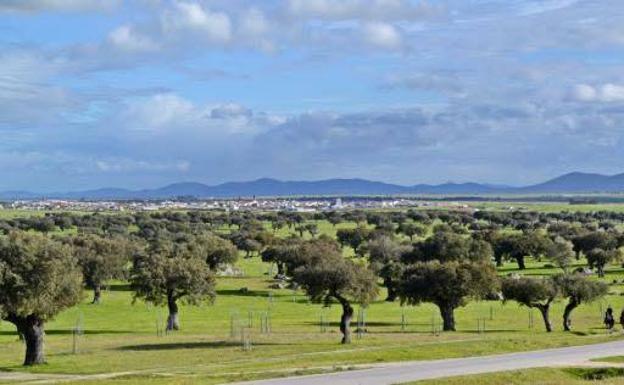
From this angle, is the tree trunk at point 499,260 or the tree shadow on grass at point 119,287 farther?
the tree trunk at point 499,260

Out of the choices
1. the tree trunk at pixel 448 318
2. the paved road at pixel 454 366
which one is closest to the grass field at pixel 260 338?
the tree trunk at pixel 448 318

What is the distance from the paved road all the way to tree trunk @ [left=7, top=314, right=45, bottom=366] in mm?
22710

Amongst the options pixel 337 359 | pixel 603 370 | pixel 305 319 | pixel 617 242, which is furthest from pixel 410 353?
pixel 617 242

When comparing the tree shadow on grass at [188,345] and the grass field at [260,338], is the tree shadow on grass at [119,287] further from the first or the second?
the tree shadow on grass at [188,345]

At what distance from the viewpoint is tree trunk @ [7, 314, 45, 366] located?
58938 mm

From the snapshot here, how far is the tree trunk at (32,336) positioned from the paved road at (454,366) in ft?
74.5

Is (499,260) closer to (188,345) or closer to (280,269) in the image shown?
(280,269)

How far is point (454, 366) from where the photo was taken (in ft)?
156

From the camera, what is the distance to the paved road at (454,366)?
41250 mm

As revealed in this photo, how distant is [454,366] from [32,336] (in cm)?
2692

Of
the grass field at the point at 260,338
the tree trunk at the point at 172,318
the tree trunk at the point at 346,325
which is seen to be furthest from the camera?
the tree trunk at the point at 172,318

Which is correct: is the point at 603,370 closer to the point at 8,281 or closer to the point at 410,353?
the point at 410,353

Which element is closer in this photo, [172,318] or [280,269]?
[172,318]

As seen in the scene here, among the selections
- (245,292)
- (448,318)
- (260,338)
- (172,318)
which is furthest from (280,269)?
(260,338)
